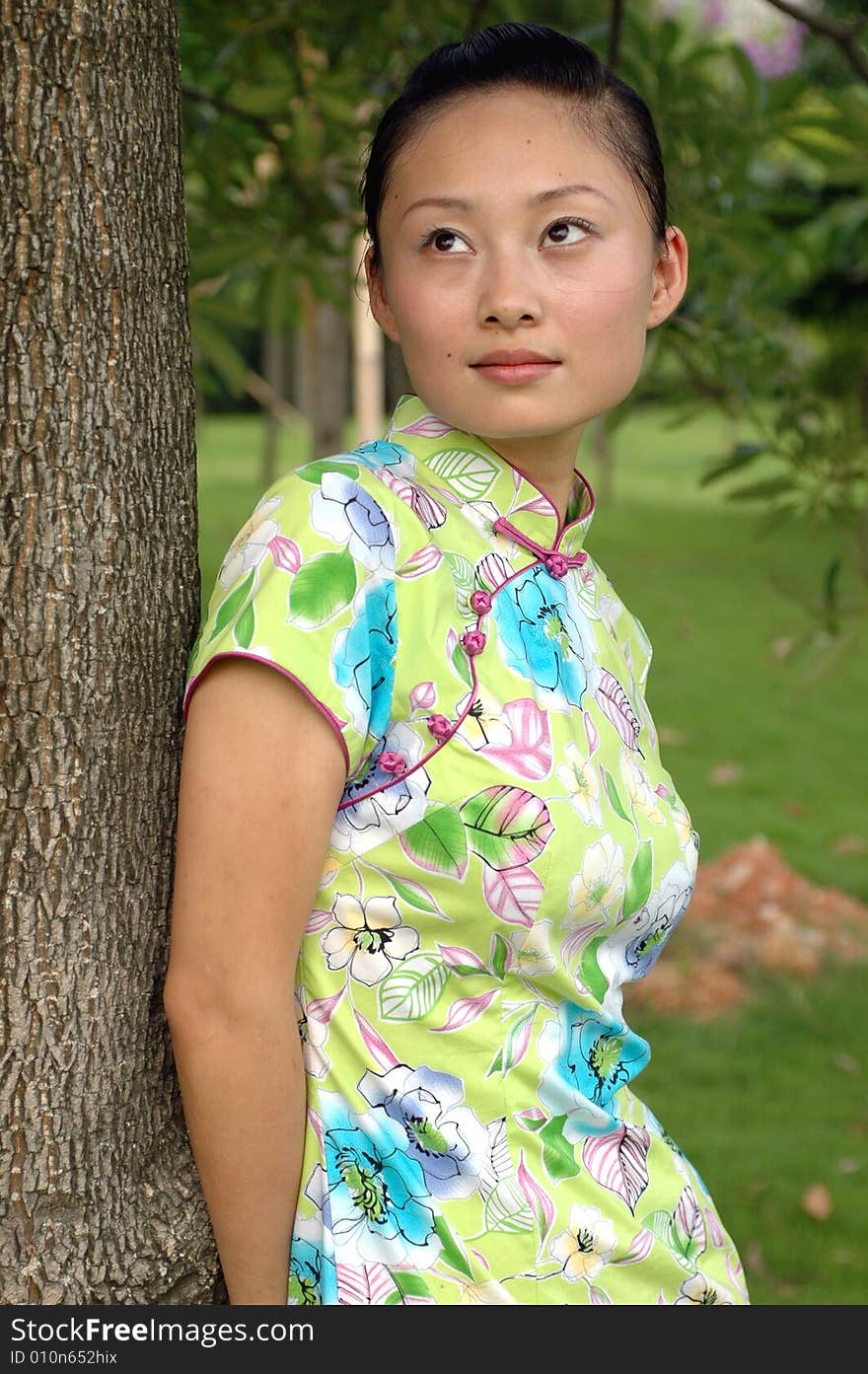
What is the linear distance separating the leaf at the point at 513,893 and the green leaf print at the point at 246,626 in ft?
0.96

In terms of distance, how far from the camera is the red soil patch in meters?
4.82

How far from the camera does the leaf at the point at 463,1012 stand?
1.37 m

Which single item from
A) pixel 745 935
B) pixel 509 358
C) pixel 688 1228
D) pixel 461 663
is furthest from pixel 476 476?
pixel 745 935

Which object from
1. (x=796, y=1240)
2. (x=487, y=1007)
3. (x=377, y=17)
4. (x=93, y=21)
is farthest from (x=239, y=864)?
(x=796, y=1240)

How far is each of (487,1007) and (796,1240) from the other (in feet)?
8.20

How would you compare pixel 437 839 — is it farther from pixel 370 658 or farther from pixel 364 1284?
pixel 364 1284

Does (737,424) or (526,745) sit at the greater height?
(526,745)

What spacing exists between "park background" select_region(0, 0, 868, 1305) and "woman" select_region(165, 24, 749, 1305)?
0.29 ft

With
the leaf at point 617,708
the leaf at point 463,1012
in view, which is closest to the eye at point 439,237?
the leaf at point 617,708

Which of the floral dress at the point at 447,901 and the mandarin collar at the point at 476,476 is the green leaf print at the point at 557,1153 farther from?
the mandarin collar at the point at 476,476

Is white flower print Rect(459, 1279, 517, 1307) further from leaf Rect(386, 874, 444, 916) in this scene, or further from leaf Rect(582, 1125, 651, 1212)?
leaf Rect(386, 874, 444, 916)

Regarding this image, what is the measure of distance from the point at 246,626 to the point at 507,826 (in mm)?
289

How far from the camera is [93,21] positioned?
1307 millimetres

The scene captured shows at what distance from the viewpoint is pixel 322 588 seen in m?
1.26
